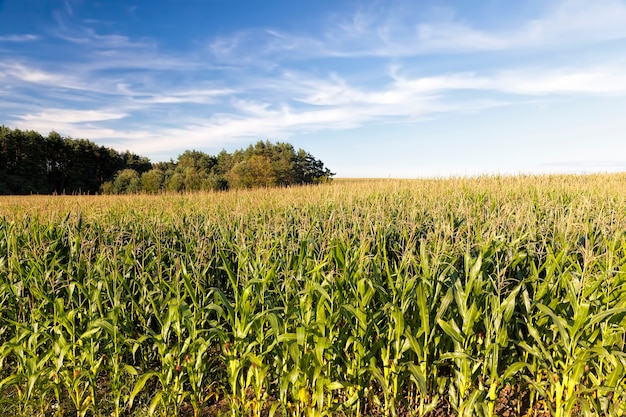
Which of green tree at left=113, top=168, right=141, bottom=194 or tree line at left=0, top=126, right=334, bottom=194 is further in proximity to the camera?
green tree at left=113, top=168, right=141, bottom=194

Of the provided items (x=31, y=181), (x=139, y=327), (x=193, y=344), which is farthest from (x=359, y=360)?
(x=31, y=181)

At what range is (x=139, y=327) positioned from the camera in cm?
455

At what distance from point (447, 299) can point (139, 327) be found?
11.5 feet

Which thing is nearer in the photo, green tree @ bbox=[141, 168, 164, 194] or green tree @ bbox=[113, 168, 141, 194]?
green tree @ bbox=[141, 168, 164, 194]

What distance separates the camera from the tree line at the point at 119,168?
4878 cm

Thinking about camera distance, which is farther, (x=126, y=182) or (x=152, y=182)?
(x=126, y=182)

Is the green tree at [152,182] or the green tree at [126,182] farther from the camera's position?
the green tree at [126,182]

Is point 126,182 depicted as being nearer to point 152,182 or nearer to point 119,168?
point 152,182

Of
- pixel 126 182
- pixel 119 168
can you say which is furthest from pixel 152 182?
pixel 119 168

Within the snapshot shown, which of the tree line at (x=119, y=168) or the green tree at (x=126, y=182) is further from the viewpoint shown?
the green tree at (x=126, y=182)

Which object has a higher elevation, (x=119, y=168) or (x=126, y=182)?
(x=119, y=168)

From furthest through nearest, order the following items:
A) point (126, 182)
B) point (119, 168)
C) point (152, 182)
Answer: point (119, 168) < point (126, 182) < point (152, 182)

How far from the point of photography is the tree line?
48.8 m

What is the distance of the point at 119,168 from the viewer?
65625 millimetres
